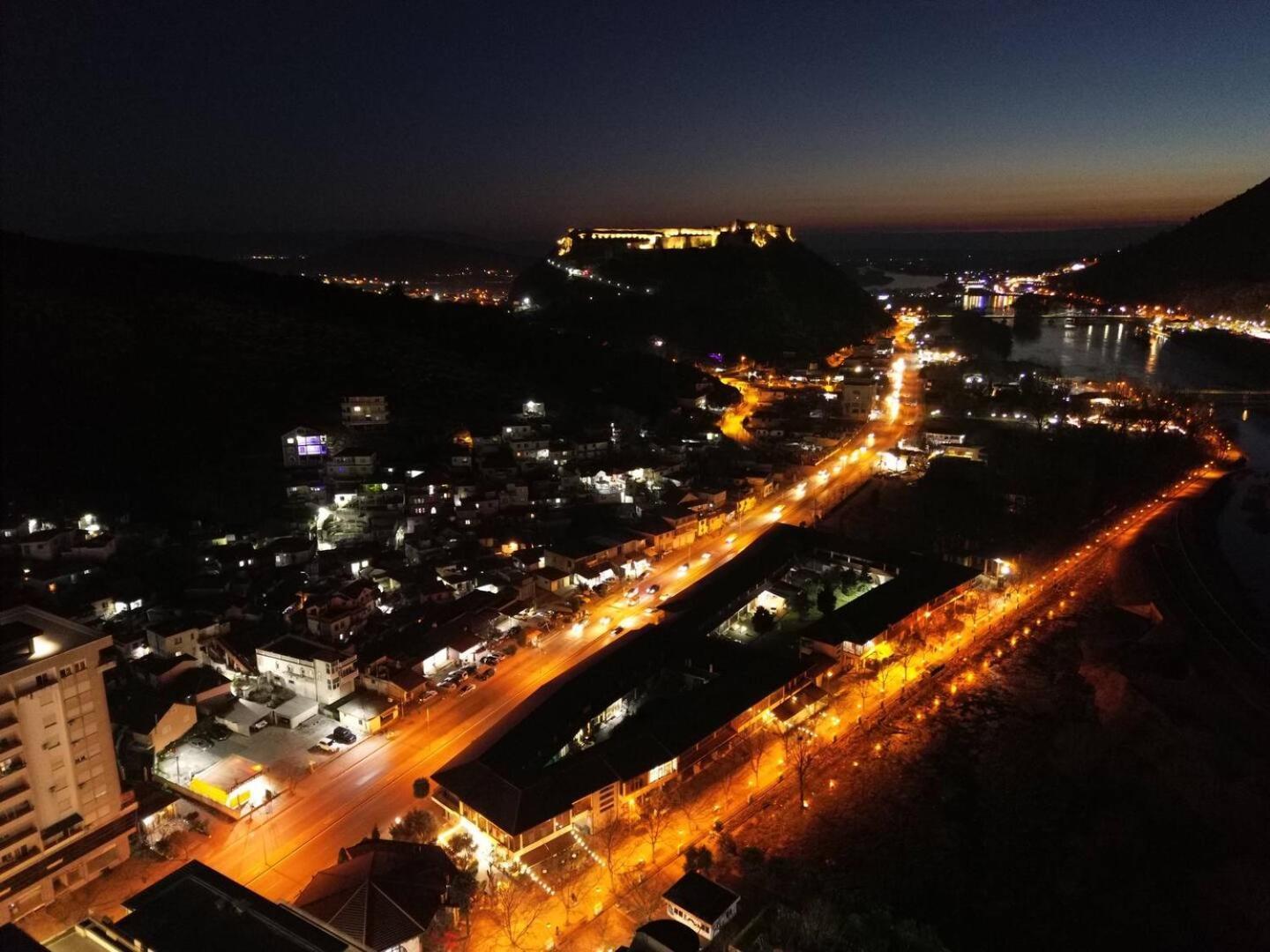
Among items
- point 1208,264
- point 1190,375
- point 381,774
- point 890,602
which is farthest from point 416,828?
point 1208,264

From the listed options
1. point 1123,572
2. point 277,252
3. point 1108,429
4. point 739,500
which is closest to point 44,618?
point 739,500

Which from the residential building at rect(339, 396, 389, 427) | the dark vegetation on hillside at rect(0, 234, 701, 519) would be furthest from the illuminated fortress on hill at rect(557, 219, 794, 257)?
the residential building at rect(339, 396, 389, 427)

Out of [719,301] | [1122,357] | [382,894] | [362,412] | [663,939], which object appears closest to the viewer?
[663,939]

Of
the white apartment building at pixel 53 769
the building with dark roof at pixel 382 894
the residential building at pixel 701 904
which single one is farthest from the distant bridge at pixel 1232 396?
the white apartment building at pixel 53 769

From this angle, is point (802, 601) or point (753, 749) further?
point (802, 601)

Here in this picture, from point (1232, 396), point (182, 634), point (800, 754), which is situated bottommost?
point (800, 754)

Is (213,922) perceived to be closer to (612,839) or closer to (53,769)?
(53,769)

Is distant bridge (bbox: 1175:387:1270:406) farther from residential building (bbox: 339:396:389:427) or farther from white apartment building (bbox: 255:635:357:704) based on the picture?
white apartment building (bbox: 255:635:357:704)
